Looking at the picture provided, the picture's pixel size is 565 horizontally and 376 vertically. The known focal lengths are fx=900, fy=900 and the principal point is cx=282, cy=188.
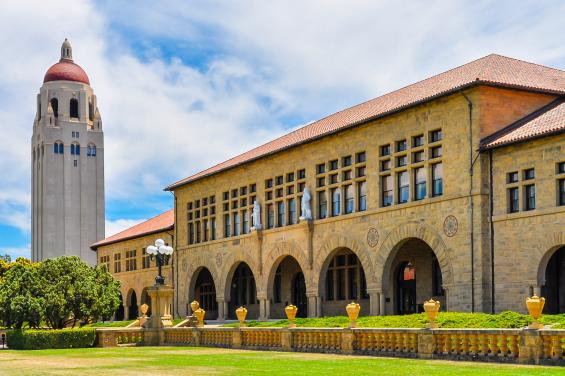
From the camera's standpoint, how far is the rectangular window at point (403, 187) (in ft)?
133

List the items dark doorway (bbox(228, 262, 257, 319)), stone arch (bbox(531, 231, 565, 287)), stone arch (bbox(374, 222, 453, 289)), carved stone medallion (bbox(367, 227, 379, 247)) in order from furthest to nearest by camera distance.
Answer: dark doorway (bbox(228, 262, 257, 319)), carved stone medallion (bbox(367, 227, 379, 247)), stone arch (bbox(374, 222, 453, 289)), stone arch (bbox(531, 231, 565, 287))

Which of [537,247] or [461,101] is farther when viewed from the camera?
[461,101]

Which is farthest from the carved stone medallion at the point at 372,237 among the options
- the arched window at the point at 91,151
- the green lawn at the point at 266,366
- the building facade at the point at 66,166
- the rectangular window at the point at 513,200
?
the arched window at the point at 91,151

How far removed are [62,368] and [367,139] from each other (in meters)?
23.2

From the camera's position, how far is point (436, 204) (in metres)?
38.5

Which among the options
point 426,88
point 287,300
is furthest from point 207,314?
point 426,88

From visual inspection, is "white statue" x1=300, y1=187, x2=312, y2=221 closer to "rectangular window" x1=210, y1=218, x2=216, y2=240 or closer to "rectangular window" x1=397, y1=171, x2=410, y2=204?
"rectangular window" x1=397, y1=171, x2=410, y2=204

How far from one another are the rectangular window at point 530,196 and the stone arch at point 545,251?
160cm

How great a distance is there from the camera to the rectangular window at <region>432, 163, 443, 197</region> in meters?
38.7

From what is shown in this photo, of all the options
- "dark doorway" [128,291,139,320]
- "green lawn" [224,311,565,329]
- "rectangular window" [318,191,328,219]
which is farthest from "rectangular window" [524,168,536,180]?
"dark doorway" [128,291,139,320]

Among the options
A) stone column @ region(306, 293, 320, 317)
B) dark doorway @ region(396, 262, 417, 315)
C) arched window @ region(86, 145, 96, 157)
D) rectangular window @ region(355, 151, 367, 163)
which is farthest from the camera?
arched window @ region(86, 145, 96, 157)

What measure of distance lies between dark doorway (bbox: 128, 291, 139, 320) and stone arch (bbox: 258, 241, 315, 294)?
2730 centimetres

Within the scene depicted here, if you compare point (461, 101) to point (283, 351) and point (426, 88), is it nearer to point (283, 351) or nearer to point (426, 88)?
point (426, 88)

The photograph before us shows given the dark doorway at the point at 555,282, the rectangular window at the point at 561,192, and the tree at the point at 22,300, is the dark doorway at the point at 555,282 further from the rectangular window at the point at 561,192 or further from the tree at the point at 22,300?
the tree at the point at 22,300
